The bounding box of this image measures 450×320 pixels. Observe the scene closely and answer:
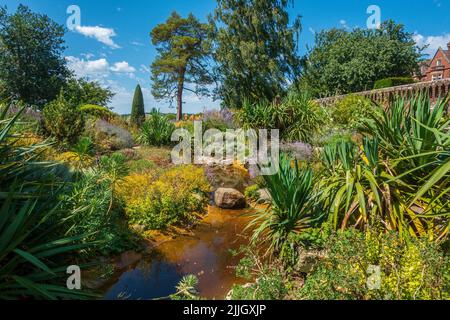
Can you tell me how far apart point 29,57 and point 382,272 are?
24.7 meters

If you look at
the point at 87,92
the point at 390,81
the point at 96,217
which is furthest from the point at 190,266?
the point at 87,92

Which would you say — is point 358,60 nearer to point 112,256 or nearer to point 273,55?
point 273,55

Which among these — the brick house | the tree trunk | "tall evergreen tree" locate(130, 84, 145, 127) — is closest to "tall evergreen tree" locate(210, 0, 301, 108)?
"tall evergreen tree" locate(130, 84, 145, 127)

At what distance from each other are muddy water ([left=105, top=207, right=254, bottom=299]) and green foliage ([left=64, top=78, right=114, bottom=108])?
19967 millimetres

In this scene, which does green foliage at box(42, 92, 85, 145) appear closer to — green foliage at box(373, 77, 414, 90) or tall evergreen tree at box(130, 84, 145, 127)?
tall evergreen tree at box(130, 84, 145, 127)

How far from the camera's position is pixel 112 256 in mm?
4082

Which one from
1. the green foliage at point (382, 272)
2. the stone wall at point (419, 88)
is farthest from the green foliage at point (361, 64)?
the green foliage at point (382, 272)

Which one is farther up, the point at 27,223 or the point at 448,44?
the point at 448,44

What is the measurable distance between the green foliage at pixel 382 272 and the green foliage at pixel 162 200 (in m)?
3.18

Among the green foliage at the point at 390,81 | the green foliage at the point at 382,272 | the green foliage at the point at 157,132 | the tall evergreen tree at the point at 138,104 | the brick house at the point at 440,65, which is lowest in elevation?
the green foliage at the point at 382,272

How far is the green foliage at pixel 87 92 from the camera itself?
22.3 metres

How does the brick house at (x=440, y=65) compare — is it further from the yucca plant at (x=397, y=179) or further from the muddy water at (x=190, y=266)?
the muddy water at (x=190, y=266)

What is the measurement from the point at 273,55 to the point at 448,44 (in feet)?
108

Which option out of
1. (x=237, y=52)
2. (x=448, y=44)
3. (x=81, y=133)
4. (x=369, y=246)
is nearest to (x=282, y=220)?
(x=369, y=246)
